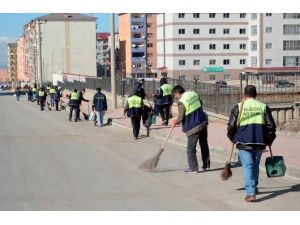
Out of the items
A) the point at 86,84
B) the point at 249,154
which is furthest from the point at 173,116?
the point at 86,84

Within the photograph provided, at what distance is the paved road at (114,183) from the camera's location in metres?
8.20

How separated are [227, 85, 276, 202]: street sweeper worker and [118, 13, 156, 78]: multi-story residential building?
345 feet

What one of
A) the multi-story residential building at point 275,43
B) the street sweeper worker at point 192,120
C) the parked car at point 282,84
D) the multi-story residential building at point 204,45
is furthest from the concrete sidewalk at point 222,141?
the multi-story residential building at point 204,45

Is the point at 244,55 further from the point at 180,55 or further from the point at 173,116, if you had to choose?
the point at 173,116

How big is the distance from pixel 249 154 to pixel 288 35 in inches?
3278

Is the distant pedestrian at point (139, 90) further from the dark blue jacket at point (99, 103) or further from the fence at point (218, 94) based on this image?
the fence at point (218, 94)

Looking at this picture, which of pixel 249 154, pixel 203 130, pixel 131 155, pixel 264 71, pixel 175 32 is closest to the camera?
pixel 249 154

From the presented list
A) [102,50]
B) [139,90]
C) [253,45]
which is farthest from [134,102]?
[102,50]

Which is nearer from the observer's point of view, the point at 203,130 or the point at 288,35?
the point at 203,130

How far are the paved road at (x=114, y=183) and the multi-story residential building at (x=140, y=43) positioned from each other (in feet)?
326

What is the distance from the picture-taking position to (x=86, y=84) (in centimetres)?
5262

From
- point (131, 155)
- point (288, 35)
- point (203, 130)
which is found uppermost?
point (288, 35)

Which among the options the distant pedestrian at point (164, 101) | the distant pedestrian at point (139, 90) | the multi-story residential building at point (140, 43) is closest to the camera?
the distant pedestrian at point (139, 90)

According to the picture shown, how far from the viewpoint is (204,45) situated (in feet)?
311
